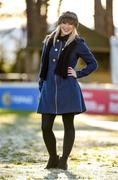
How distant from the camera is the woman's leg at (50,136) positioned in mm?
7891

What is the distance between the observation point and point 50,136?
7973 mm

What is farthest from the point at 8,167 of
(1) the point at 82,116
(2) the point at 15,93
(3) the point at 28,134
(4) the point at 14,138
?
(2) the point at 15,93

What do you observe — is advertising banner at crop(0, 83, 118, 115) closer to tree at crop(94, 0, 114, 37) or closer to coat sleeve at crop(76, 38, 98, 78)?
tree at crop(94, 0, 114, 37)

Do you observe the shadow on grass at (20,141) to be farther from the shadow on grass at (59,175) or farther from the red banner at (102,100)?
the red banner at (102,100)

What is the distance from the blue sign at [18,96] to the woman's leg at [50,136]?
1354cm

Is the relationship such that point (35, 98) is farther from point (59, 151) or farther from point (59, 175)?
point (59, 175)

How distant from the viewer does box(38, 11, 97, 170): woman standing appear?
7832 mm

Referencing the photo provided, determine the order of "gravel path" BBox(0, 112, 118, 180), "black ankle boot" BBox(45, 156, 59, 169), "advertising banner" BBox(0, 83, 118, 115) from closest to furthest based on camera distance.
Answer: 1. "gravel path" BBox(0, 112, 118, 180)
2. "black ankle boot" BBox(45, 156, 59, 169)
3. "advertising banner" BBox(0, 83, 118, 115)

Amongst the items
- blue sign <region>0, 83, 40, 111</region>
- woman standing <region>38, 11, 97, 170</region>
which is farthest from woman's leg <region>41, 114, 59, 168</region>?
blue sign <region>0, 83, 40, 111</region>

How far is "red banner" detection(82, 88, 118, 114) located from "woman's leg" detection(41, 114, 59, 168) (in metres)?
11.9

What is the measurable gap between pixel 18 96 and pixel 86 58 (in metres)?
14.5

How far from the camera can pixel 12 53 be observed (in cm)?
4509

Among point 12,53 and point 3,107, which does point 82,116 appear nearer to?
point 3,107

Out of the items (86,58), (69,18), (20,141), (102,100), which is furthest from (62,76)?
(102,100)
